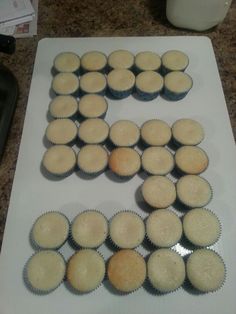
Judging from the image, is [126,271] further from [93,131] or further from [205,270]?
[93,131]

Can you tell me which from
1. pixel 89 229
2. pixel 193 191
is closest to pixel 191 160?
pixel 193 191

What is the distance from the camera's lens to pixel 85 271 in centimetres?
78

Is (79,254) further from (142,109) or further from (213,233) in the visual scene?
(142,109)

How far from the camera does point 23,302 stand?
0.78 metres

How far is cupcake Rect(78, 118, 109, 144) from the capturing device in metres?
0.97

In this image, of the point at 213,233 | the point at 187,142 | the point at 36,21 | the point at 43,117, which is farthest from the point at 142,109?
the point at 36,21

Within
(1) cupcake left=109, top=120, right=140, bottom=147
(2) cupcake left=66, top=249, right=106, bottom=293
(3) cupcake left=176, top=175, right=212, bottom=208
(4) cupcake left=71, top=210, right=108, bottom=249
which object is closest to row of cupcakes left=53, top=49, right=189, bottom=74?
(1) cupcake left=109, top=120, right=140, bottom=147

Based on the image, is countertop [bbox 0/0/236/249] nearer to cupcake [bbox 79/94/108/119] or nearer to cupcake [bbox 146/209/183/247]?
cupcake [bbox 79/94/108/119]

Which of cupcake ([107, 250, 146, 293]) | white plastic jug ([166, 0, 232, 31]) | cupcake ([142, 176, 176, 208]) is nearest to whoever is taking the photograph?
cupcake ([107, 250, 146, 293])

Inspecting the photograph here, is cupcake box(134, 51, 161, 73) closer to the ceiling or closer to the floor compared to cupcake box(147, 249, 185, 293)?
closer to the ceiling

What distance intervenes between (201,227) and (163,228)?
92mm

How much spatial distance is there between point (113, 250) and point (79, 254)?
9 centimetres

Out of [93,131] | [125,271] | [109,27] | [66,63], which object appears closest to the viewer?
[125,271]

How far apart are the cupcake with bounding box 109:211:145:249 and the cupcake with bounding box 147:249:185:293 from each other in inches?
2.1
